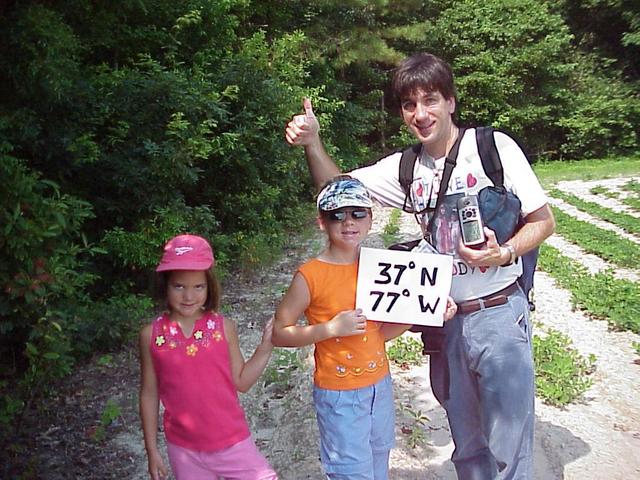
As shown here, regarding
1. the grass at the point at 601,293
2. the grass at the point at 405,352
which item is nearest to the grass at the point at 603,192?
the grass at the point at 601,293

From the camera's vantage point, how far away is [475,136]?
2389mm

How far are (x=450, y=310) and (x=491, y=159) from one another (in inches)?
22.4

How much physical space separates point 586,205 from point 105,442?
393 inches

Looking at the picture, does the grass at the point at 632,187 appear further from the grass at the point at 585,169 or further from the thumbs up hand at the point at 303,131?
the thumbs up hand at the point at 303,131

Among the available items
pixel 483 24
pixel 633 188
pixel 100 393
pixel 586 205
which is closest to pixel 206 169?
pixel 100 393

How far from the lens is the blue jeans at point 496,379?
94.0 inches

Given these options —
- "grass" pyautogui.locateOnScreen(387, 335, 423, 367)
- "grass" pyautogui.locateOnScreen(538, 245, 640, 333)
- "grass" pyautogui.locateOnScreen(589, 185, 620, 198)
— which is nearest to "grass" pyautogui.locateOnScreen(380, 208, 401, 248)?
"grass" pyautogui.locateOnScreen(538, 245, 640, 333)

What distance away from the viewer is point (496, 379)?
7.92 feet

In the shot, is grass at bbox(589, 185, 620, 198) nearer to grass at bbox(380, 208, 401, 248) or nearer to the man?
grass at bbox(380, 208, 401, 248)

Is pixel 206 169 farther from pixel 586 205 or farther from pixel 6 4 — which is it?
pixel 586 205

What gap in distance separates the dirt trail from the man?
1138 millimetres

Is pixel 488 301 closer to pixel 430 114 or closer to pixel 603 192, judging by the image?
pixel 430 114

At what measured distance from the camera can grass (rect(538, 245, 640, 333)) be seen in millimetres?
5605

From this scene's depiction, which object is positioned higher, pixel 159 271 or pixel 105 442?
pixel 159 271
